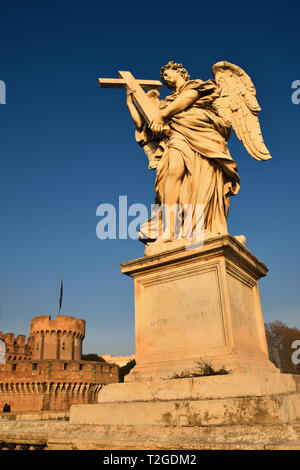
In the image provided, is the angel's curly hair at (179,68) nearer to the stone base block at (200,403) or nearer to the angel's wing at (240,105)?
the angel's wing at (240,105)

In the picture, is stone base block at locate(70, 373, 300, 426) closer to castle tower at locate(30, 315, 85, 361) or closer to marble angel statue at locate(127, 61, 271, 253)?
marble angel statue at locate(127, 61, 271, 253)

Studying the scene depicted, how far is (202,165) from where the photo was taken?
4.27m

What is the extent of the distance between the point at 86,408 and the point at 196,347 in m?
1.08

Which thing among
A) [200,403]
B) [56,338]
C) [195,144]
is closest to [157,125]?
[195,144]

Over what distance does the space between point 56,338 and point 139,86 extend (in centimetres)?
4134

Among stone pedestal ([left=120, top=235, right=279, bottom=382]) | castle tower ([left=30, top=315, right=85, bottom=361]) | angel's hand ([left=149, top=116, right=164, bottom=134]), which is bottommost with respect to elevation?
stone pedestal ([left=120, top=235, right=279, bottom=382])

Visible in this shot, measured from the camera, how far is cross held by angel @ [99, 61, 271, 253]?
13.7 feet

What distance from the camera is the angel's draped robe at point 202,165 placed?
4.17m

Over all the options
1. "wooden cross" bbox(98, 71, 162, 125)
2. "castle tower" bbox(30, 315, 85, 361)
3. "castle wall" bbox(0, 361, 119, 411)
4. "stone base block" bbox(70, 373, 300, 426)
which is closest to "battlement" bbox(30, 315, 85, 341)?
"castle tower" bbox(30, 315, 85, 361)

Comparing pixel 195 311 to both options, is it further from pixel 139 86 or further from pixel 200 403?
pixel 139 86

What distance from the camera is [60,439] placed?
9.41 feet

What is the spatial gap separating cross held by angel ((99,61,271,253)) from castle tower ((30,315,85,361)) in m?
41.0
